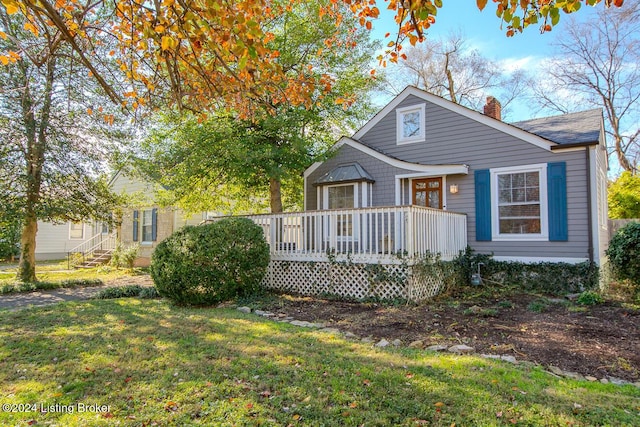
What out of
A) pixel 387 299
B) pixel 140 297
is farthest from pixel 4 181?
pixel 387 299

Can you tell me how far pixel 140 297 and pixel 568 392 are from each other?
26.0ft

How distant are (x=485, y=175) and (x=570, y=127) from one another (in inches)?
95.6

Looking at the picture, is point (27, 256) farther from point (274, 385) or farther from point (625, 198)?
point (625, 198)

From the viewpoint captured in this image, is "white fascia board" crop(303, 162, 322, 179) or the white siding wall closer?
"white fascia board" crop(303, 162, 322, 179)

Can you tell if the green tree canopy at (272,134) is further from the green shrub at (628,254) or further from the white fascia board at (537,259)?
the green shrub at (628,254)

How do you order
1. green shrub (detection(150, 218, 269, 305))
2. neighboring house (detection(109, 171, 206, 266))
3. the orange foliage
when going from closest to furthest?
the orange foliage, green shrub (detection(150, 218, 269, 305)), neighboring house (detection(109, 171, 206, 266))

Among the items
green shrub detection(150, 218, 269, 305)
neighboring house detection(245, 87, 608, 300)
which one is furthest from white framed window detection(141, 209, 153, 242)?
green shrub detection(150, 218, 269, 305)

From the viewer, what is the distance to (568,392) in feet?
10.6

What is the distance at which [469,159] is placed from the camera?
967 centimetres

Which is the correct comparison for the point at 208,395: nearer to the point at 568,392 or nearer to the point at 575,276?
the point at 568,392

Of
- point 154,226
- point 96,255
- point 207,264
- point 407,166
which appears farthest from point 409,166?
point 96,255

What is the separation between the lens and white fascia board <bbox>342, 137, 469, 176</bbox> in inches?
373

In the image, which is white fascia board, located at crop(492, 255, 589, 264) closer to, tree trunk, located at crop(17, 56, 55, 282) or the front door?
the front door

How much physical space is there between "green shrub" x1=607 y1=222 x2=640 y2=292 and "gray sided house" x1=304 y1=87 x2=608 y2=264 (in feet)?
1.41
